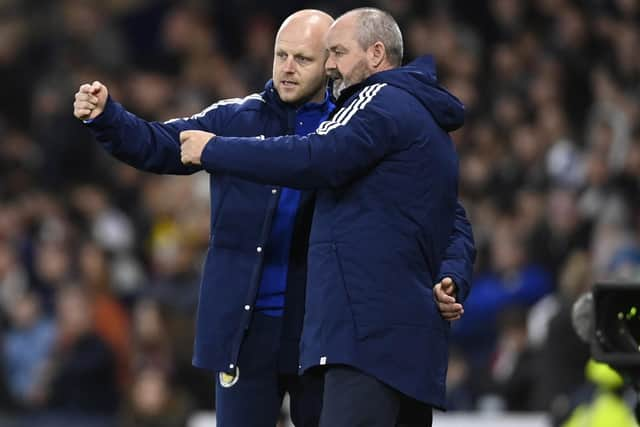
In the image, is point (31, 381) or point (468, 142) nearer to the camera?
point (31, 381)

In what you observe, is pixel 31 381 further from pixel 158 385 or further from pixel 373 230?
pixel 373 230

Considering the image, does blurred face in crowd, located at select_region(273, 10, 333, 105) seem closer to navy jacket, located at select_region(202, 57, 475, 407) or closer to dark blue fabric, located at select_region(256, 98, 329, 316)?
dark blue fabric, located at select_region(256, 98, 329, 316)

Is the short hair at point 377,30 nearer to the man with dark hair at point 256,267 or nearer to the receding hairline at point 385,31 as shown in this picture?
the receding hairline at point 385,31

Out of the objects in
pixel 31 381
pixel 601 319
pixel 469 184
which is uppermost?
pixel 601 319

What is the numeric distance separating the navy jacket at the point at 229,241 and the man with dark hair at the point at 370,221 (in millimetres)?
352

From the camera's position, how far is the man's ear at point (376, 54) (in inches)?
203

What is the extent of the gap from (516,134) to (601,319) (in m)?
6.93

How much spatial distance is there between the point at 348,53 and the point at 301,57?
362 millimetres

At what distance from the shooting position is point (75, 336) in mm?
10867

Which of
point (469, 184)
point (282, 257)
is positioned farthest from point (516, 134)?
point (282, 257)

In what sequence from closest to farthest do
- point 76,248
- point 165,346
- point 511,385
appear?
point 511,385
point 165,346
point 76,248

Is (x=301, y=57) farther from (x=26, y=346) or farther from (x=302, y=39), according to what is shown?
(x=26, y=346)

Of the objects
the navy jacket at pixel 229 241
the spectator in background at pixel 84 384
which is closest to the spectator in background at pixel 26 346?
the spectator in background at pixel 84 384

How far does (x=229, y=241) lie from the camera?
549cm
